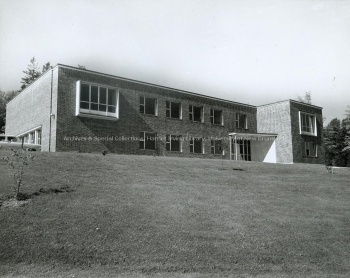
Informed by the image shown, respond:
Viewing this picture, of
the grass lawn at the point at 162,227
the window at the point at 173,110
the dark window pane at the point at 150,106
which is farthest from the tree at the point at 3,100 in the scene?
the grass lawn at the point at 162,227

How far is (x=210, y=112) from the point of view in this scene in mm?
36688

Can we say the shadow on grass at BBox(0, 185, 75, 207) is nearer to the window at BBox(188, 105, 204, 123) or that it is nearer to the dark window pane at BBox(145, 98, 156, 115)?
the dark window pane at BBox(145, 98, 156, 115)

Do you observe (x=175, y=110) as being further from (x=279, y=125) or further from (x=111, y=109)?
(x=279, y=125)

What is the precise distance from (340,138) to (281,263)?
57.7m

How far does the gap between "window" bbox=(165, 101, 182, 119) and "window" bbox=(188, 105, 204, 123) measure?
4.27 feet

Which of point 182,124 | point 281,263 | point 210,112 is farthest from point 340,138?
point 281,263

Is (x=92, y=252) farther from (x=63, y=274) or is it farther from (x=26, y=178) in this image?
(x=26, y=178)

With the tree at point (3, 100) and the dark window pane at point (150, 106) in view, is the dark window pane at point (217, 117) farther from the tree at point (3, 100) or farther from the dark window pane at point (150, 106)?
the tree at point (3, 100)

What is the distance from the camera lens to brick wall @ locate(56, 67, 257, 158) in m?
26.0

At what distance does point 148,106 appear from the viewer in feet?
104

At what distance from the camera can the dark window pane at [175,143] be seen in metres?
32.9

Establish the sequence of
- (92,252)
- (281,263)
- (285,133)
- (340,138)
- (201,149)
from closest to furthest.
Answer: (92,252)
(281,263)
(201,149)
(285,133)
(340,138)

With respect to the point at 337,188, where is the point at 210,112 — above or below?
above

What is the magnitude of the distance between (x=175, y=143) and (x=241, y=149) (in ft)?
32.4
